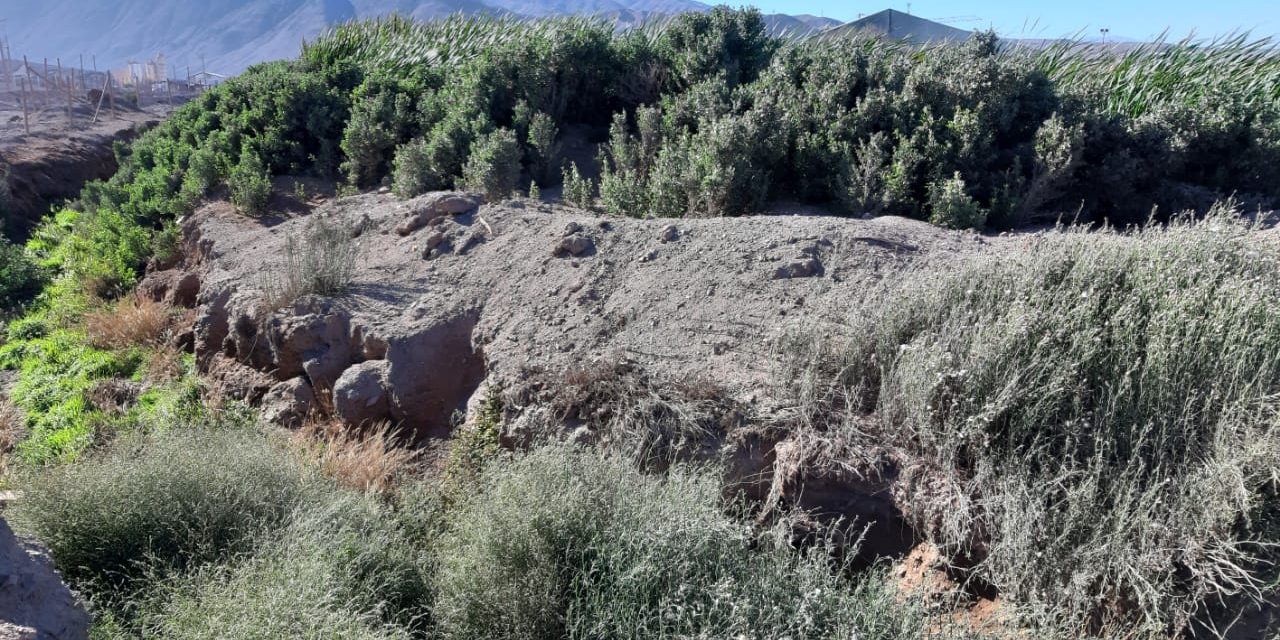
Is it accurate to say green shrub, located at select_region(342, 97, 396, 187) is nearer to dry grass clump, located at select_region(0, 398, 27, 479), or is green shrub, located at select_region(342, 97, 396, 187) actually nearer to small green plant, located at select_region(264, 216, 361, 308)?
small green plant, located at select_region(264, 216, 361, 308)

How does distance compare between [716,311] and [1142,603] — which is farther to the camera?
[716,311]

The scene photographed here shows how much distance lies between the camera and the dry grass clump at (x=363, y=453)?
4.42 metres

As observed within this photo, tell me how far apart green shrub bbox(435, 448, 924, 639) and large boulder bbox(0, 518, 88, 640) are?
46.4 inches

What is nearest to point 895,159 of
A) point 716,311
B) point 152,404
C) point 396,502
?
point 716,311

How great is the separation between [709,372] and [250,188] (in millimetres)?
5827

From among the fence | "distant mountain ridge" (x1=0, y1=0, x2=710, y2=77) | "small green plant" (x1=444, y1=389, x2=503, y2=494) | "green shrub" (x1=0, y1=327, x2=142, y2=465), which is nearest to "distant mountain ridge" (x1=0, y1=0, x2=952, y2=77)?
"distant mountain ridge" (x1=0, y1=0, x2=710, y2=77)

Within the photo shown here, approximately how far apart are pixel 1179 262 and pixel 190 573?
14.8 ft

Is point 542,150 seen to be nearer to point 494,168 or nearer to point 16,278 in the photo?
point 494,168

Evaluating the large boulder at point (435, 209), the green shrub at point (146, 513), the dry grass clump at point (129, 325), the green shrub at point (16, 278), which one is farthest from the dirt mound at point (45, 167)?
the green shrub at point (146, 513)

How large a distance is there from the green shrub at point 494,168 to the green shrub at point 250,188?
2221mm

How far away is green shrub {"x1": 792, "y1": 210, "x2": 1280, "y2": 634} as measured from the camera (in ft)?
9.92

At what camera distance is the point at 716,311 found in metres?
4.73

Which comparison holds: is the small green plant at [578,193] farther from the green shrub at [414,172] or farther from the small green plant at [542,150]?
the green shrub at [414,172]

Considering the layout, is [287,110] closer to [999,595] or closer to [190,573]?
[190,573]
